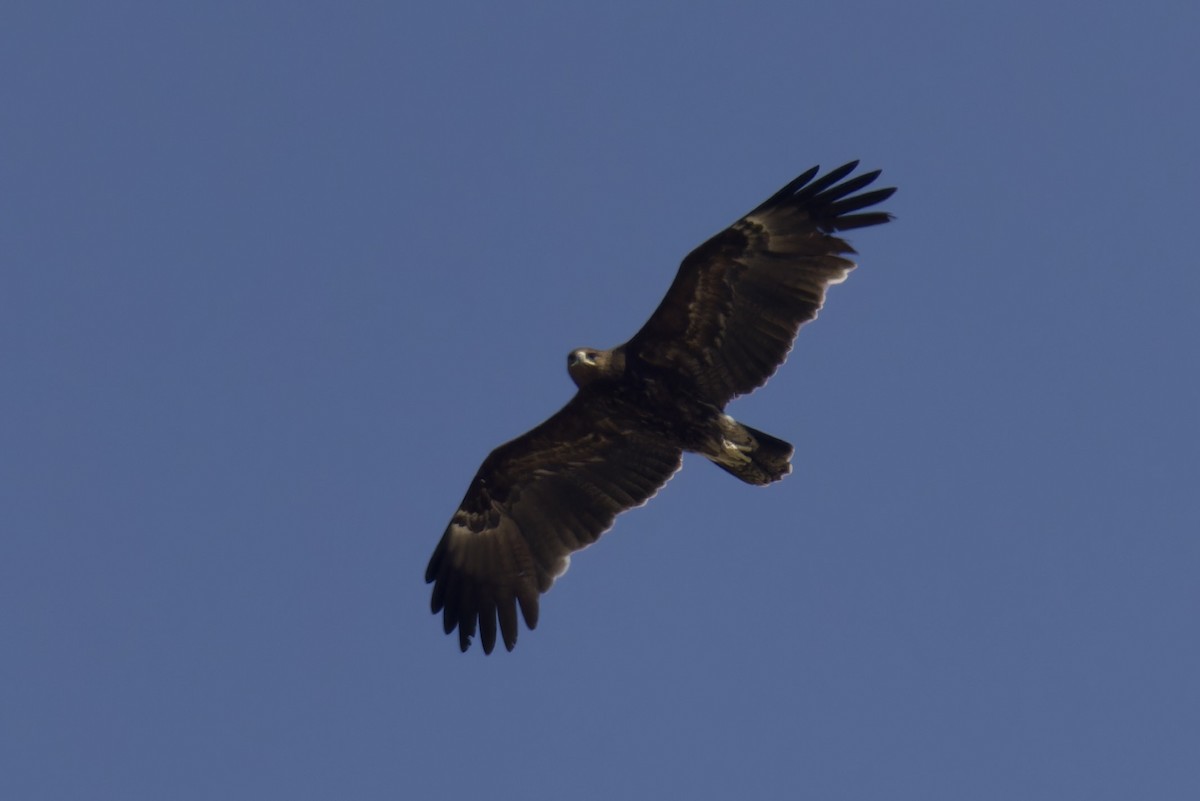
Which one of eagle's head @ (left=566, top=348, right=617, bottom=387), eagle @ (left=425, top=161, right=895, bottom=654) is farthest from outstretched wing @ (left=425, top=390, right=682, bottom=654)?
eagle's head @ (left=566, top=348, right=617, bottom=387)

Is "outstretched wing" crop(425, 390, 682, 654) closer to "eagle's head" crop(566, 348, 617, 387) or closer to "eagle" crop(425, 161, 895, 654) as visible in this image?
"eagle" crop(425, 161, 895, 654)

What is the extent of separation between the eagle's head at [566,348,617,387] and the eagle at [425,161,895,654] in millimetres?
12

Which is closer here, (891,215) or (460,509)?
(891,215)

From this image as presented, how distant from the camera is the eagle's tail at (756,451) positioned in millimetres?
15727

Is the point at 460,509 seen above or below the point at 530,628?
above

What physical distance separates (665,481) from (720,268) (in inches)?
92.9

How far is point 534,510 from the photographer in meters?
17.1

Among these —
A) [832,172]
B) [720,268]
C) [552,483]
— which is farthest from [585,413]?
[832,172]

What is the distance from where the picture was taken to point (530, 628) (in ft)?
55.0

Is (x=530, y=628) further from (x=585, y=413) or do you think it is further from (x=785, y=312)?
(x=785, y=312)

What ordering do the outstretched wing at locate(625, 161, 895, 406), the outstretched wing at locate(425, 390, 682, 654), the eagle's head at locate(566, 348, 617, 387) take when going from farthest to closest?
the outstretched wing at locate(425, 390, 682, 654)
the eagle's head at locate(566, 348, 617, 387)
the outstretched wing at locate(625, 161, 895, 406)

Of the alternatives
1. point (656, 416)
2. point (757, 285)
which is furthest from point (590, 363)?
point (757, 285)

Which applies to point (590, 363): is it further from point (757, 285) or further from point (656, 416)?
point (757, 285)

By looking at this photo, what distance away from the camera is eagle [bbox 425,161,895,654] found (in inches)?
609
